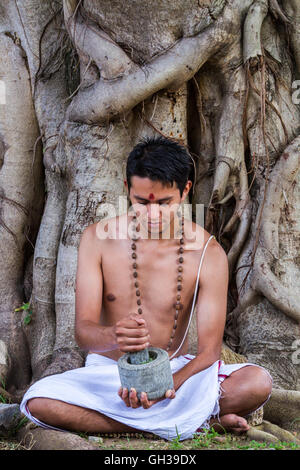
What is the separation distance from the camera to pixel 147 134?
171 inches

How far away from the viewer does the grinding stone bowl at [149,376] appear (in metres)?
2.66

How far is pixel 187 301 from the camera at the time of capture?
341cm

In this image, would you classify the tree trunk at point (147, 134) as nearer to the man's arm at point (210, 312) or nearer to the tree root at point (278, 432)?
the tree root at point (278, 432)

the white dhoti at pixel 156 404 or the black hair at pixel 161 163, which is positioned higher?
the black hair at pixel 161 163

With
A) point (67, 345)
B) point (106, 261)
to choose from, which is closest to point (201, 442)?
point (106, 261)

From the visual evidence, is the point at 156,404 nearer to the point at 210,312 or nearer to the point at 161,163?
the point at 210,312

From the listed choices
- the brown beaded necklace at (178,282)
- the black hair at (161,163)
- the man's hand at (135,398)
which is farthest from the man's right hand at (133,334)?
the black hair at (161,163)

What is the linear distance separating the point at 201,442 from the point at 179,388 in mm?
294

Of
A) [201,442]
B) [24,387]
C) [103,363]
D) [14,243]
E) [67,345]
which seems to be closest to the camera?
[201,442]

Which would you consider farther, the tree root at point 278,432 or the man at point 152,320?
the tree root at point 278,432

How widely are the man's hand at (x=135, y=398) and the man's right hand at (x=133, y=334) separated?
211mm

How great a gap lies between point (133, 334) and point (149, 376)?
0.21 m

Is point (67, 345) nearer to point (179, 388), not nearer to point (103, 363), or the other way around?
point (103, 363)

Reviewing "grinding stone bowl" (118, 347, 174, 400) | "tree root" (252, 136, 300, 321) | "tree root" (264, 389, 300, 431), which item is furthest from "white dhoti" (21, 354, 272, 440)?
"tree root" (252, 136, 300, 321)
